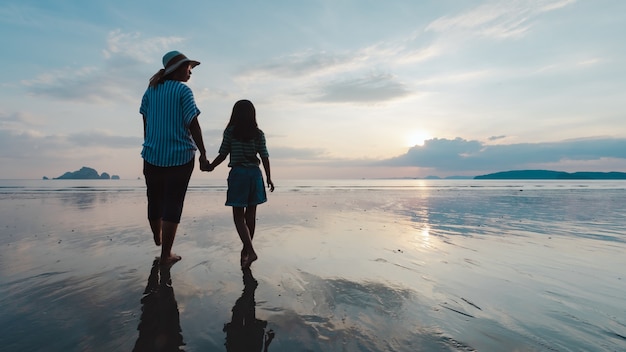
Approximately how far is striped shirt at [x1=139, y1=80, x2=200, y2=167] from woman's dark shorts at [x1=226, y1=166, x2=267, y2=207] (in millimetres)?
688

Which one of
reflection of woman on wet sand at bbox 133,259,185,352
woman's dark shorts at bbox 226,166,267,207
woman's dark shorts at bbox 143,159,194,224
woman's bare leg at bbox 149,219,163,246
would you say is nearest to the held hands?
woman's dark shorts at bbox 143,159,194,224

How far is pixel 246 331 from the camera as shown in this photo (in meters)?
2.39

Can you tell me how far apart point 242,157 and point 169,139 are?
976mm

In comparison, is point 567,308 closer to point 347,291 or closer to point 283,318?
point 347,291

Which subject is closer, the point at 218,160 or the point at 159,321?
the point at 159,321

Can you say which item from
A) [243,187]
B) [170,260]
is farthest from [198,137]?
[170,260]

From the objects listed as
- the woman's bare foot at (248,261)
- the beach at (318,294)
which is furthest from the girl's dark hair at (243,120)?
the beach at (318,294)

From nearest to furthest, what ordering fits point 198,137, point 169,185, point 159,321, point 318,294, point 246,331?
point 246,331 < point 159,321 < point 318,294 < point 169,185 < point 198,137

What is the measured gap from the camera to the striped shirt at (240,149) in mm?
4594

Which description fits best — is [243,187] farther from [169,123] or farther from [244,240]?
[169,123]

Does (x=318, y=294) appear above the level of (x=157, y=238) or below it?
below

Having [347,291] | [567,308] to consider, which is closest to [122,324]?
[347,291]

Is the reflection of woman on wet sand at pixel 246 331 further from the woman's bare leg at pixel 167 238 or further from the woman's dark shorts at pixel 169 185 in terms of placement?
the woman's dark shorts at pixel 169 185

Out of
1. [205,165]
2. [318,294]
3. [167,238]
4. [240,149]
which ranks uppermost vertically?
[240,149]
